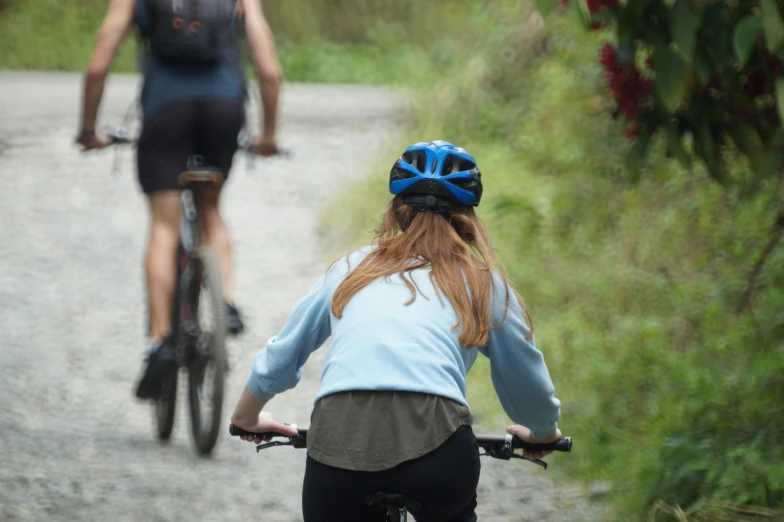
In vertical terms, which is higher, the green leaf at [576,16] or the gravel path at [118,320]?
the green leaf at [576,16]

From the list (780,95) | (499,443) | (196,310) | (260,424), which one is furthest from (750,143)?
(196,310)

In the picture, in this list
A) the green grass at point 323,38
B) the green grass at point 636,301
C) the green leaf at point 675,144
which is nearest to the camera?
the green leaf at point 675,144

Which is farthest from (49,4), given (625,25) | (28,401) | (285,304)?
(625,25)

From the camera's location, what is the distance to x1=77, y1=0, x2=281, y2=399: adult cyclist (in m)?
5.25

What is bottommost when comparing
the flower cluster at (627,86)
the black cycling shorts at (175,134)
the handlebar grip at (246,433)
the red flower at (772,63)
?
the handlebar grip at (246,433)

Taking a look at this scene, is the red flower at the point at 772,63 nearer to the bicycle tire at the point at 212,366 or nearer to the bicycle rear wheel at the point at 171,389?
the bicycle tire at the point at 212,366

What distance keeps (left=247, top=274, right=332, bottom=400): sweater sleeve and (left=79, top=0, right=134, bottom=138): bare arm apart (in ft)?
8.87

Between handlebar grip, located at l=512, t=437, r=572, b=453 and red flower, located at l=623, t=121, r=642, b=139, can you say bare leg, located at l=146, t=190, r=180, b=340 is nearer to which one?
red flower, located at l=623, t=121, r=642, b=139

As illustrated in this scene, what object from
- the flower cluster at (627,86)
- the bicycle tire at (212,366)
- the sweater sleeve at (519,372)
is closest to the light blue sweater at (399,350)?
the sweater sleeve at (519,372)

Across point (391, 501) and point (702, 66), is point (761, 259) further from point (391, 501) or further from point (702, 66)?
point (391, 501)

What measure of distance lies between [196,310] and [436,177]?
2.85 metres

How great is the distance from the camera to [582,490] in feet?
17.3

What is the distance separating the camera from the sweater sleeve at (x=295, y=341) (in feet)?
9.26

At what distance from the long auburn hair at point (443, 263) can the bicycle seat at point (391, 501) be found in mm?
366
